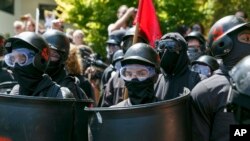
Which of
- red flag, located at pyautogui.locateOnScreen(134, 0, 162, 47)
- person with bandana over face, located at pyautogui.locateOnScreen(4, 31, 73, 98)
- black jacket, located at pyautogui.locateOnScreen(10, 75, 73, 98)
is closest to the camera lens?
black jacket, located at pyautogui.locateOnScreen(10, 75, 73, 98)

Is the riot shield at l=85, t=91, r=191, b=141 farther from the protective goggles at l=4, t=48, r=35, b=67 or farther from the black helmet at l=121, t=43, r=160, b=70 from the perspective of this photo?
the protective goggles at l=4, t=48, r=35, b=67

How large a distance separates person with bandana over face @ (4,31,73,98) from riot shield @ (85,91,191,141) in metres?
1.12

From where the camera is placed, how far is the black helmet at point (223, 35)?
15.6ft

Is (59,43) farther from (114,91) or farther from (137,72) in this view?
(137,72)

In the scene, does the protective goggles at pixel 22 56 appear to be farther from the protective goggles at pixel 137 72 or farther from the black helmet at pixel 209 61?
the black helmet at pixel 209 61

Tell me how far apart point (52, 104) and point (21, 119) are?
228mm

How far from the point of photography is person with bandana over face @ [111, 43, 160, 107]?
4867mm

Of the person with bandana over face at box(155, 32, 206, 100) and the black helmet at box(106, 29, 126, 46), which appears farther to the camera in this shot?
the black helmet at box(106, 29, 126, 46)

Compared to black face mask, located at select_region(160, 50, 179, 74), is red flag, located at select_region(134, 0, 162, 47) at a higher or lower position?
higher

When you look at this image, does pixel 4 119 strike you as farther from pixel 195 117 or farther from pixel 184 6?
pixel 184 6

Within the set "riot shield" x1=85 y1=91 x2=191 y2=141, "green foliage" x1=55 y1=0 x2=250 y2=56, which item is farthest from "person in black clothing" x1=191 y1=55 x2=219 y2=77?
"green foliage" x1=55 y1=0 x2=250 y2=56

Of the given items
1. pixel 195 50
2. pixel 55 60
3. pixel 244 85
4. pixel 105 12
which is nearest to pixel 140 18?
pixel 55 60

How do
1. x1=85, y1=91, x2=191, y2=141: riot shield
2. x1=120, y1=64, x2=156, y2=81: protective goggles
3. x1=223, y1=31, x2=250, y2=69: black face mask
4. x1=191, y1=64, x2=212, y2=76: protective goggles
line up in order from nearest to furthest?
1. x1=85, y1=91, x2=191, y2=141: riot shield
2. x1=223, y1=31, x2=250, y2=69: black face mask
3. x1=120, y1=64, x2=156, y2=81: protective goggles
4. x1=191, y1=64, x2=212, y2=76: protective goggles

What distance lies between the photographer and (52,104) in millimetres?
4152
